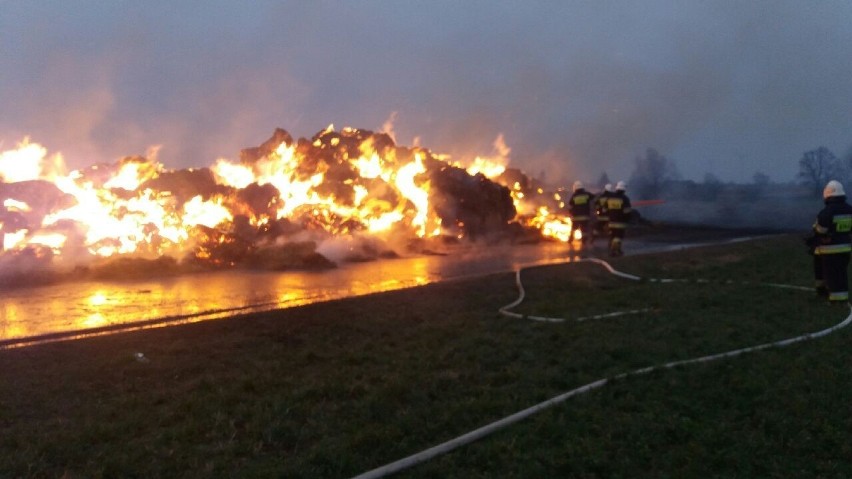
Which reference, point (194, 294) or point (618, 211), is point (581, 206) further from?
point (194, 294)

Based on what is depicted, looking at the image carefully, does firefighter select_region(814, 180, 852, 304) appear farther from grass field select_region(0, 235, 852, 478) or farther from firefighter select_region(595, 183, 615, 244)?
firefighter select_region(595, 183, 615, 244)

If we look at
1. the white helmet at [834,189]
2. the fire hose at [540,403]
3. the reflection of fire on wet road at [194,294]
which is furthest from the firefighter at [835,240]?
the reflection of fire on wet road at [194,294]

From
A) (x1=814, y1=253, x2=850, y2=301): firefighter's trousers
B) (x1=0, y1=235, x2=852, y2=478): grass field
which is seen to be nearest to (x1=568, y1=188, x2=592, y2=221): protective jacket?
(x1=814, y1=253, x2=850, y2=301): firefighter's trousers

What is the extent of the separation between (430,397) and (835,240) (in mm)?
6950

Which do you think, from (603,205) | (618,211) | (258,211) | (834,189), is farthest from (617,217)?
(258,211)

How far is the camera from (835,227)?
9422 mm

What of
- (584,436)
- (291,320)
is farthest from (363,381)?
(291,320)

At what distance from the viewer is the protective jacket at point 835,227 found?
938cm

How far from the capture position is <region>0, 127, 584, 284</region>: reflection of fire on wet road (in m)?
15.1

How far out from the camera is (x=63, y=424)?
4.94m

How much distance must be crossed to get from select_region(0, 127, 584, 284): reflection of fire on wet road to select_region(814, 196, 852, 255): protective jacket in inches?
379

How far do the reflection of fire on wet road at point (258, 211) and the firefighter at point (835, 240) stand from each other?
31.6 ft

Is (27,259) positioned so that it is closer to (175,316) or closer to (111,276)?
(111,276)

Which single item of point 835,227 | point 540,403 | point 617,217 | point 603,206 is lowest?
point 540,403
